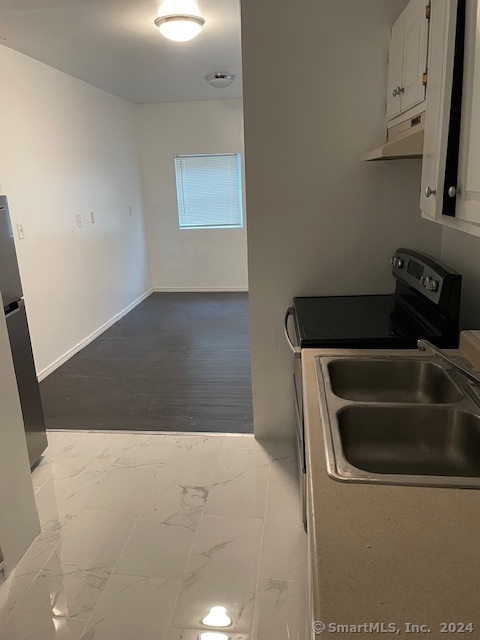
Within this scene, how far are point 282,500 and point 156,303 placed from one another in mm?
4349

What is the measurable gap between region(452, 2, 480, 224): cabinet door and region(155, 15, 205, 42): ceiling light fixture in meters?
2.30

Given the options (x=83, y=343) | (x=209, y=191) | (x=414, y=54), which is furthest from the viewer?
(x=209, y=191)

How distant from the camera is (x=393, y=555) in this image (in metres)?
0.82

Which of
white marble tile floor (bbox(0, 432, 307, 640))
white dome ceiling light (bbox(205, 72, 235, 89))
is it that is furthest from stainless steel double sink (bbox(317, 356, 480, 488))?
white dome ceiling light (bbox(205, 72, 235, 89))

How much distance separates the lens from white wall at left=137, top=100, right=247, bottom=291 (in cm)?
625

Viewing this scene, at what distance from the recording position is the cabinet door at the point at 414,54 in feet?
5.42

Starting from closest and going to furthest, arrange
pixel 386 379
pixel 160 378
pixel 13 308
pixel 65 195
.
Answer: pixel 386 379, pixel 13 308, pixel 160 378, pixel 65 195

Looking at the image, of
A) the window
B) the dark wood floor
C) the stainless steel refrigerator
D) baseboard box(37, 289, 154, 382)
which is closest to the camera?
the stainless steel refrigerator

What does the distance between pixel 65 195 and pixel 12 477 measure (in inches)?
122

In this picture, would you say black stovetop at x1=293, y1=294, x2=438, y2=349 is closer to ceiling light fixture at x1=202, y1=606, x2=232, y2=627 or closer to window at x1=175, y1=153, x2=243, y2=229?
ceiling light fixture at x1=202, y1=606, x2=232, y2=627

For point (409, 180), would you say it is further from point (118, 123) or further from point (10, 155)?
point (118, 123)

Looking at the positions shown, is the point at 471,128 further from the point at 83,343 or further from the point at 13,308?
the point at 83,343

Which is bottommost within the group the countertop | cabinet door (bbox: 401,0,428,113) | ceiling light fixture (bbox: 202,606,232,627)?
ceiling light fixture (bbox: 202,606,232,627)

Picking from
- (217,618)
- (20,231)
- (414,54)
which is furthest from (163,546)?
(20,231)
